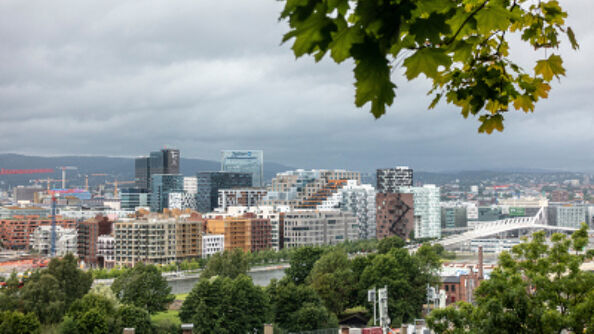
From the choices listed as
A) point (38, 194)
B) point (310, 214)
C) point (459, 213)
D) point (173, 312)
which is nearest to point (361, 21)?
point (173, 312)

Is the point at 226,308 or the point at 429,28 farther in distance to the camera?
the point at 226,308

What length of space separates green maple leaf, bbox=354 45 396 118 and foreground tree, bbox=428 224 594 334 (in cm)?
745

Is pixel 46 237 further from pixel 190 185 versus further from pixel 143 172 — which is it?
pixel 143 172

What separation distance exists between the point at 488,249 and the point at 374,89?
3057 inches

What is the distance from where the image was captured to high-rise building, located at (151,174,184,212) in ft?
446

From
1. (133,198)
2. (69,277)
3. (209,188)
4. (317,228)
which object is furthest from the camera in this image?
(133,198)

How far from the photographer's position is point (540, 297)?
28.4 ft

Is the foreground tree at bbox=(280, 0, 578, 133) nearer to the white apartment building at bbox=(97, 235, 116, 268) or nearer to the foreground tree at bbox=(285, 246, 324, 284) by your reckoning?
the foreground tree at bbox=(285, 246, 324, 284)

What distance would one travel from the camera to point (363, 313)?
1262 inches

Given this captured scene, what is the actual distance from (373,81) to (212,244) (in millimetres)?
64157

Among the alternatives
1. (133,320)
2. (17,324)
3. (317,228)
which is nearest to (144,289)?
(133,320)

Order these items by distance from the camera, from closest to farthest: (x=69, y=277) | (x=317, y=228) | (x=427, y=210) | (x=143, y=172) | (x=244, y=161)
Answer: (x=69, y=277) → (x=317, y=228) → (x=427, y=210) → (x=143, y=172) → (x=244, y=161)

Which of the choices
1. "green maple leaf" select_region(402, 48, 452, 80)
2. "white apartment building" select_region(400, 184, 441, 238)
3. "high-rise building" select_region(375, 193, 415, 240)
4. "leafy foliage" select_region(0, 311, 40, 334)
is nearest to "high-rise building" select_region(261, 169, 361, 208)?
"white apartment building" select_region(400, 184, 441, 238)

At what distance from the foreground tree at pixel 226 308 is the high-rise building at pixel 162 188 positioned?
11131 centimetres
